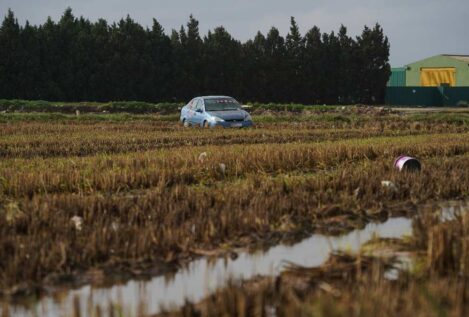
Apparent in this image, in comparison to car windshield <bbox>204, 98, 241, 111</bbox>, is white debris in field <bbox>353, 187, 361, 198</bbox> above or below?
below

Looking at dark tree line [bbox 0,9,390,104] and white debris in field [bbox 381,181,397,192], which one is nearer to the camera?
white debris in field [bbox 381,181,397,192]

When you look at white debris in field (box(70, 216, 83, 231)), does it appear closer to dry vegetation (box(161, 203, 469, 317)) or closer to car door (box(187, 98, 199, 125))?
dry vegetation (box(161, 203, 469, 317))

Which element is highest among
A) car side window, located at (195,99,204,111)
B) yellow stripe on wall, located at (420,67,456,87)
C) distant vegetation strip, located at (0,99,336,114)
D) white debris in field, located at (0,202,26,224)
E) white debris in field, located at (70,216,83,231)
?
yellow stripe on wall, located at (420,67,456,87)

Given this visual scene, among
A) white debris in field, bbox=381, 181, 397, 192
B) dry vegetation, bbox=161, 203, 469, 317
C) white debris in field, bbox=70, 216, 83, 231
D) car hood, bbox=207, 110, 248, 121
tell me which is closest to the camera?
dry vegetation, bbox=161, 203, 469, 317

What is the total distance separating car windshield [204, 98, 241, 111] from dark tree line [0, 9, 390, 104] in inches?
1013

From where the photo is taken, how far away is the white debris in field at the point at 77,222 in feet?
22.4

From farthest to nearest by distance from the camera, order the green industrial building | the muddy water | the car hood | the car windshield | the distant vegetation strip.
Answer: the green industrial building, the distant vegetation strip, the car windshield, the car hood, the muddy water

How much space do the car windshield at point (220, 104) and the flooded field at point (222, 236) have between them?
12.9 meters

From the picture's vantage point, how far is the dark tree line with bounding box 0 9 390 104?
49.5 metres

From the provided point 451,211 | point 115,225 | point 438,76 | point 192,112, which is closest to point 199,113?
point 192,112

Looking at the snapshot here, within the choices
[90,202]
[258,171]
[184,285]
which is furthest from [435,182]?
[184,285]

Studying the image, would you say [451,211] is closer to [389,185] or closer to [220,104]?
[389,185]

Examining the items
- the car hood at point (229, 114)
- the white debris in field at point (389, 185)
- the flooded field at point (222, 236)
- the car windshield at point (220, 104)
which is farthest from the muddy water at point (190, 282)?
the car windshield at point (220, 104)

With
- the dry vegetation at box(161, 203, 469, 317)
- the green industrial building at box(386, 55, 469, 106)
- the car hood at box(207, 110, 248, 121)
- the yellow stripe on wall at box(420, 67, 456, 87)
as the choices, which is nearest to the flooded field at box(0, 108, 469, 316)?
the dry vegetation at box(161, 203, 469, 317)
